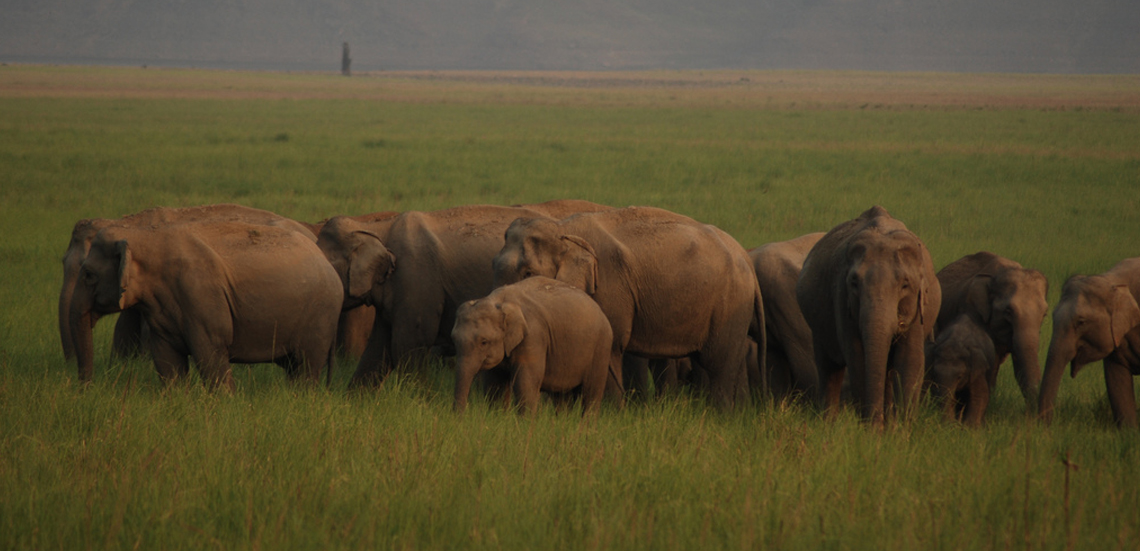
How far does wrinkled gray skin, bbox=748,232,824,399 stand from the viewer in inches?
393

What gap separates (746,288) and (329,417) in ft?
12.1

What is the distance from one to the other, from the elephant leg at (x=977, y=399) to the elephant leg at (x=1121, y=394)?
2.95ft

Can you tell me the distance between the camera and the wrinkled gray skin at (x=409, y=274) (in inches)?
379

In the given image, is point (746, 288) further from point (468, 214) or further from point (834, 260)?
point (468, 214)

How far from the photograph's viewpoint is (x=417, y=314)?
32.0ft

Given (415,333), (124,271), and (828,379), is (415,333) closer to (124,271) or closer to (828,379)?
(124,271)

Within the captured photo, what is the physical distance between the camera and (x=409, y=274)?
9.78 metres

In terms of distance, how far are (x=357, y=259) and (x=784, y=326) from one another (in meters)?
3.77

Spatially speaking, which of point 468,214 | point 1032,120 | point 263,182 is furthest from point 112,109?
point 468,214

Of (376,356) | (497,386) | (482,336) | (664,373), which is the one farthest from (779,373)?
(482,336)

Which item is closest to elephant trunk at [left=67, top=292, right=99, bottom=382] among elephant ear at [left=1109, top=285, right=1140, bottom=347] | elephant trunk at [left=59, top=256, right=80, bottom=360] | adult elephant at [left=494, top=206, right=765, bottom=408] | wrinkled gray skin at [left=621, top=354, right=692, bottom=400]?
elephant trunk at [left=59, top=256, right=80, bottom=360]

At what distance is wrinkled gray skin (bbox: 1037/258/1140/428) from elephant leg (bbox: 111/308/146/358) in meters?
7.46

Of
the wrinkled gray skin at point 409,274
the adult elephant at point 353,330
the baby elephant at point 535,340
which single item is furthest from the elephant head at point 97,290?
the adult elephant at point 353,330

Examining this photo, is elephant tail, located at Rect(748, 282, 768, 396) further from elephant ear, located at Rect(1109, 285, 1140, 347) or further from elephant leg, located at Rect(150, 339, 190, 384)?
elephant leg, located at Rect(150, 339, 190, 384)
